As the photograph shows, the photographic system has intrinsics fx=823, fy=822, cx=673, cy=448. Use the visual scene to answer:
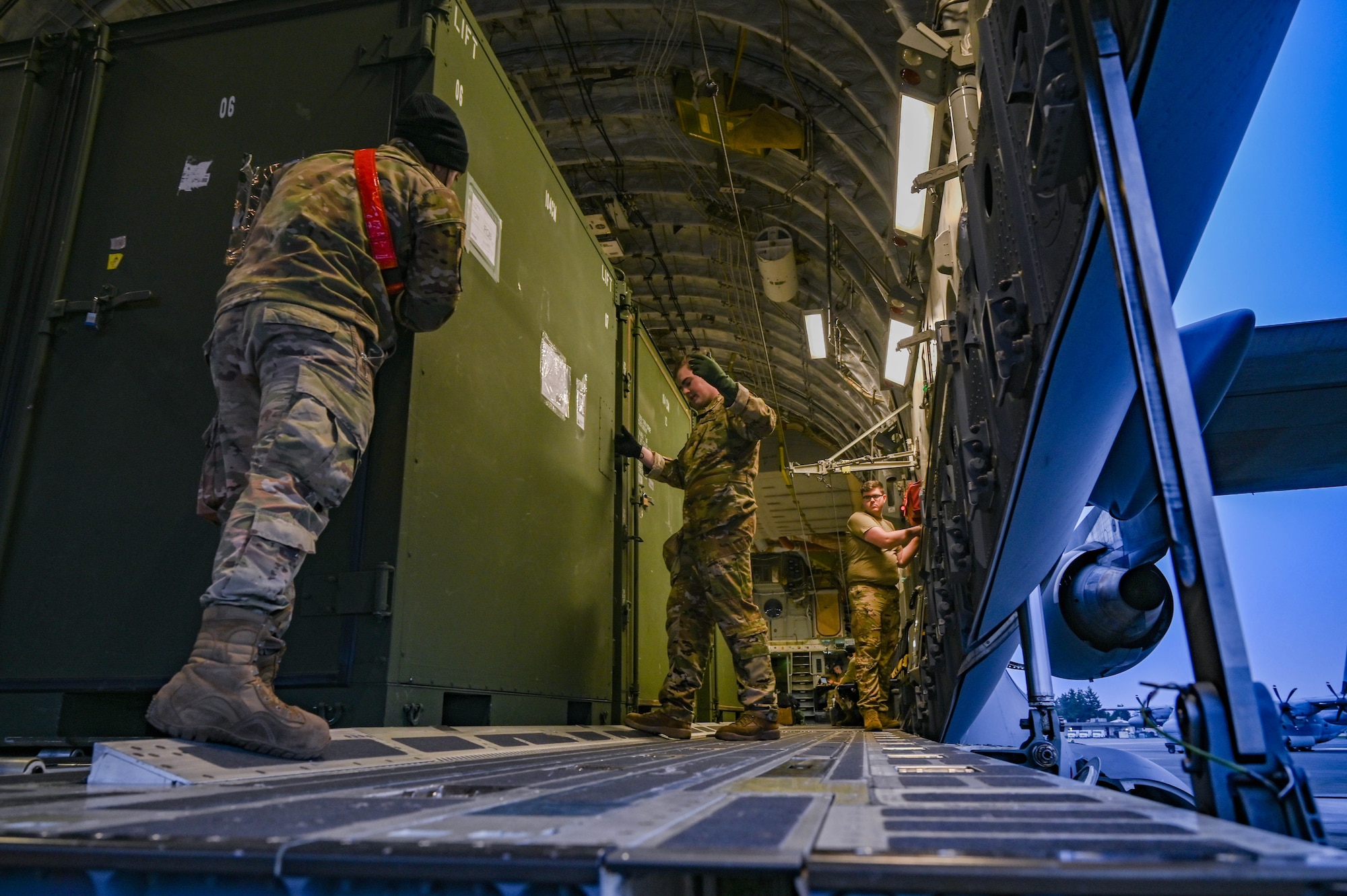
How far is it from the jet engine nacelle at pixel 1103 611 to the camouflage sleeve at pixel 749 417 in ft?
6.42

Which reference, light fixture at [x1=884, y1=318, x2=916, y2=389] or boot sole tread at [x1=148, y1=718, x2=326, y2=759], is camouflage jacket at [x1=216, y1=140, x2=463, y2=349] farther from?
light fixture at [x1=884, y1=318, x2=916, y2=389]

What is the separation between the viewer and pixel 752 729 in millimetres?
4145

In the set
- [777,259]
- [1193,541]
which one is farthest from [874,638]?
[1193,541]

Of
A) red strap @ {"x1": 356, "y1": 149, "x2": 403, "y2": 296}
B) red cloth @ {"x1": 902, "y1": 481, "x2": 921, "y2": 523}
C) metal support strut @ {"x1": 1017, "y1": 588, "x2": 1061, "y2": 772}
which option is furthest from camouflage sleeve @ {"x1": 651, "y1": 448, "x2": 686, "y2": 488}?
red cloth @ {"x1": 902, "y1": 481, "x2": 921, "y2": 523}

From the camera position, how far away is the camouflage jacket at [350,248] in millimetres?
2221

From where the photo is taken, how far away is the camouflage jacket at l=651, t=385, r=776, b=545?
470cm

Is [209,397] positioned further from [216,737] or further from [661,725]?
[661,725]

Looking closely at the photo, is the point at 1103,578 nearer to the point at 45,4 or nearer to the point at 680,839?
the point at 680,839

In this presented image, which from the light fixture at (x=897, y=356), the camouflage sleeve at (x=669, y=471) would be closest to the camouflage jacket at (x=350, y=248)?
the camouflage sleeve at (x=669, y=471)

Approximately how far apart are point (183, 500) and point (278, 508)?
4.17 feet

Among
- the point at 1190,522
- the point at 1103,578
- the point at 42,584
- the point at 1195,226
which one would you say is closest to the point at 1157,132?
the point at 1195,226

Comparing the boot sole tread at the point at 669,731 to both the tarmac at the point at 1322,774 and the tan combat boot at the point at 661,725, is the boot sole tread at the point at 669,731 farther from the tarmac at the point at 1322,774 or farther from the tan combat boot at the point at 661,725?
the tarmac at the point at 1322,774

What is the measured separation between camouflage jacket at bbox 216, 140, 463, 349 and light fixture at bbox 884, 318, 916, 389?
5.97 m

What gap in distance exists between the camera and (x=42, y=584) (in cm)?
299
